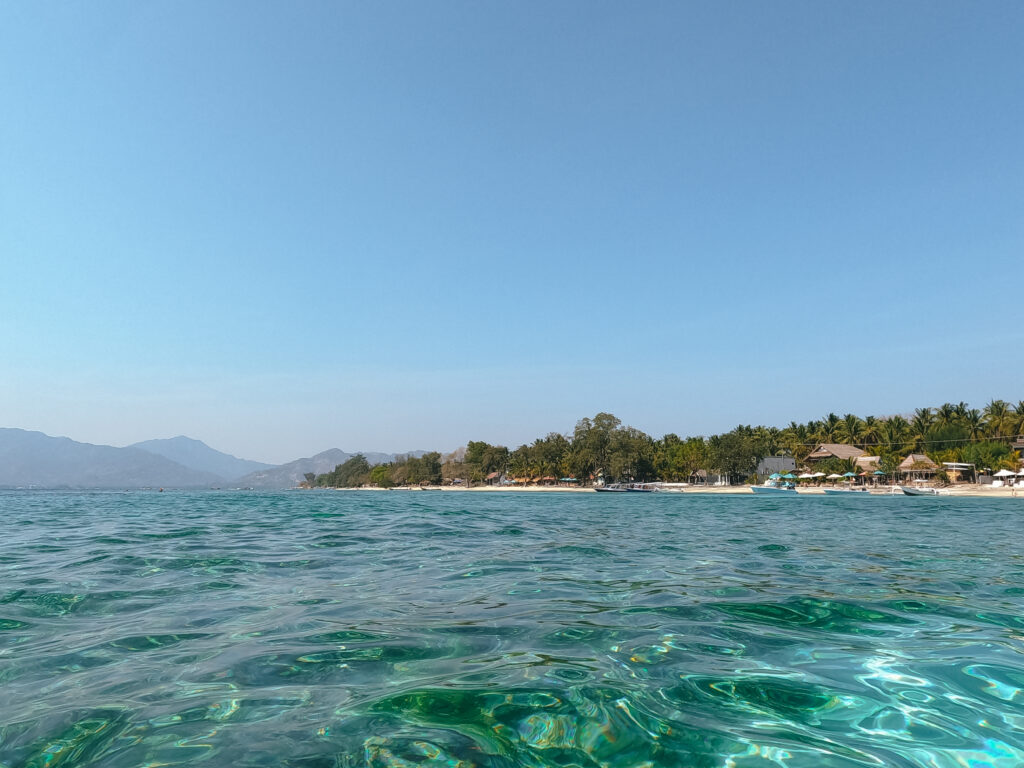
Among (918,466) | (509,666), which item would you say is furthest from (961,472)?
(509,666)

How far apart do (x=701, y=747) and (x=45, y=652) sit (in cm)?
493

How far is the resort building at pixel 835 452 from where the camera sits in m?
89.6

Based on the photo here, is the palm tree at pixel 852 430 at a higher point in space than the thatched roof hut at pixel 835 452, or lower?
higher

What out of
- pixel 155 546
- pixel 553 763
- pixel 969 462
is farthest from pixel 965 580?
pixel 969 462

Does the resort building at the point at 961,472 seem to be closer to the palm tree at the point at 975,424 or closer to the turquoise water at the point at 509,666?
the palm tree at the point at 975,424

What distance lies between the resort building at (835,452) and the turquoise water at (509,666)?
A: 92148 millimetres

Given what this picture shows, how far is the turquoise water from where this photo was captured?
289cm

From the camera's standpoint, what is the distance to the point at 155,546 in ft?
38.4

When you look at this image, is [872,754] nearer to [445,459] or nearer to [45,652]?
[45,652]

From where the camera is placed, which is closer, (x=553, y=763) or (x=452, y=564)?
(x=553, y=763)

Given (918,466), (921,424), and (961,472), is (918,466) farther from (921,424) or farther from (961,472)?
(921,424)

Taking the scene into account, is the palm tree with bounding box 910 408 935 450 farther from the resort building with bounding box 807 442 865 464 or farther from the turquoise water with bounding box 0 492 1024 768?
the turquoise water with bounding box 0 492 1024 768

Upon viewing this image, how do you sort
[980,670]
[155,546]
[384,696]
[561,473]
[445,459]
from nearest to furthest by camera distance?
[384,696] < [980,670] < [155,546] < [561,473] < [445,459]

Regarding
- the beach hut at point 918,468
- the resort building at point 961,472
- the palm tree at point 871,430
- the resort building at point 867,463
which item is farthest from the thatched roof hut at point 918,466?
the palm tree at point 871,430
